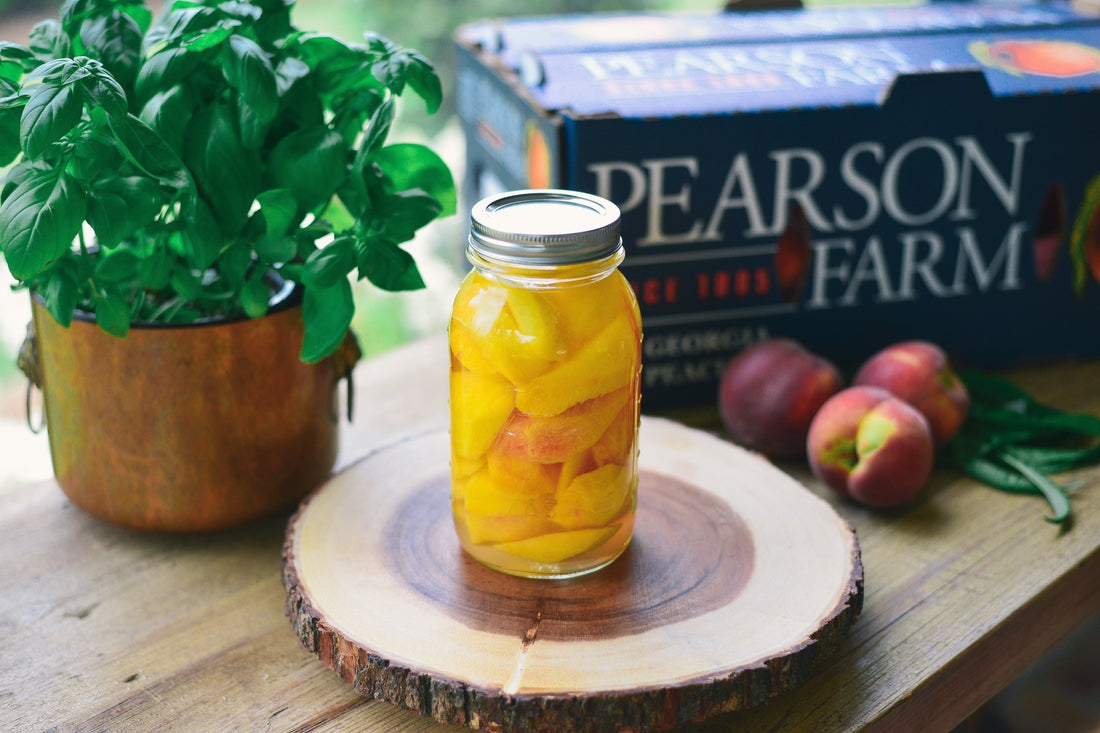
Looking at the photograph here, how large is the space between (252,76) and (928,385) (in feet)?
2.17

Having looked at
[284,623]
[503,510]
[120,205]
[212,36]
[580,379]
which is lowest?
[284,623]

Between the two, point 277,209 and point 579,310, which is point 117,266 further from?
point 579,310

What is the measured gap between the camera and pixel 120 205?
712 millimetres

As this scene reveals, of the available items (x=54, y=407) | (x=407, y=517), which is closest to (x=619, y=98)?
(x=407, y=517)

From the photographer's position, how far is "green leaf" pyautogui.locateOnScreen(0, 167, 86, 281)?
659 millimetres

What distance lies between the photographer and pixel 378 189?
2.62 ft

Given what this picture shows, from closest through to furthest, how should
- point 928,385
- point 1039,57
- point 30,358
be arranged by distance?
point 30,358, point 928,385, point 1039,57

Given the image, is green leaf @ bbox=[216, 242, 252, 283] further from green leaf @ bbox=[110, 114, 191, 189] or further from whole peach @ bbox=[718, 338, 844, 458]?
whole peach @ bbox=[718, 338, 844, 458]

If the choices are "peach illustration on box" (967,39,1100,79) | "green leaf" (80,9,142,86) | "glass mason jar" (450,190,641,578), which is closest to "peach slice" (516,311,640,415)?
"glass mason jar" (450,190,641,578)

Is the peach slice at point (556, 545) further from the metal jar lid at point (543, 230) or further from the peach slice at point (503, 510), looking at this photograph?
the metal jar lid at point (543, 230)

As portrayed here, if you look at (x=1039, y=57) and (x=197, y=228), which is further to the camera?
(x=1039, y=57)

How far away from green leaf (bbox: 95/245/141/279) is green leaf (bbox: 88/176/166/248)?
0.13ft

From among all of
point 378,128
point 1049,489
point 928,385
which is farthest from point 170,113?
point 1049,489

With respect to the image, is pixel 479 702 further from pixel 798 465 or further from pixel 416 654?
pixel 798 465
